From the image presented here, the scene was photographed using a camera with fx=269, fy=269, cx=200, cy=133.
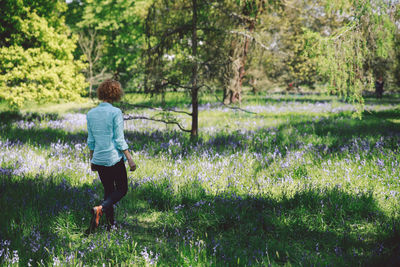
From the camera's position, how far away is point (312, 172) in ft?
15.3

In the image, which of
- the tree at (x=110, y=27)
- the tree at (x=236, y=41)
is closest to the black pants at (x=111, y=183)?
the tree at (x=236, y=41)

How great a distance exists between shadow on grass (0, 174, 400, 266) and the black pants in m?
0.26

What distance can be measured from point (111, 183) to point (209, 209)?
1.30 meters

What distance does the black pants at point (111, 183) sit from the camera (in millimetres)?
3135

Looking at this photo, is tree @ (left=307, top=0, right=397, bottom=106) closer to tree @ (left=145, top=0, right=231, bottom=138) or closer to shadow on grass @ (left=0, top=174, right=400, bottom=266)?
tree @ (left=145, top=0, right=231, bottom=138)

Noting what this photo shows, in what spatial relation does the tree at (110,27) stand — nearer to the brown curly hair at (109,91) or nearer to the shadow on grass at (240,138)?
the shadow on grass at (240,138)

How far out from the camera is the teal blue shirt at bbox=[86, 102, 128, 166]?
10.1ft

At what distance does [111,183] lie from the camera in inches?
128

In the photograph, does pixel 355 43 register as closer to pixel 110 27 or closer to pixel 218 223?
pixel 218 223

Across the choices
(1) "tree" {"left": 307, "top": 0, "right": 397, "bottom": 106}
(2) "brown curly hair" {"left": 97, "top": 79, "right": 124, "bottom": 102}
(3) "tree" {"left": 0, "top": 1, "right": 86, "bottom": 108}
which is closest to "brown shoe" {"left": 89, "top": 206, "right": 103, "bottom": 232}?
(2) "brown curly hair" {"left": 97, "top": 79, "right": 124, "bottom": 102}

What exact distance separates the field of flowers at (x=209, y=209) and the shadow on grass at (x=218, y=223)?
1cm

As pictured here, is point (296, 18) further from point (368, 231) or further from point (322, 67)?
point (368, 231)

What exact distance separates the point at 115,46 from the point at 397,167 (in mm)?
27973

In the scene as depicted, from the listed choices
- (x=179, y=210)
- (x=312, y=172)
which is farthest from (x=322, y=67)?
(x=179, y=210)
